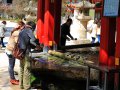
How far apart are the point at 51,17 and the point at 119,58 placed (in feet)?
15.9

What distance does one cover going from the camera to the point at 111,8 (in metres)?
6.74

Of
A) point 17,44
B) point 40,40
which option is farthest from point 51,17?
point 17,44

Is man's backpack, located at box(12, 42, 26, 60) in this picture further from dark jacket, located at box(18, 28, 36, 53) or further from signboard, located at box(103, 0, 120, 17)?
signboard, located at box(103, 0, 120, 17)

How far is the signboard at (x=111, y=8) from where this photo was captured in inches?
258

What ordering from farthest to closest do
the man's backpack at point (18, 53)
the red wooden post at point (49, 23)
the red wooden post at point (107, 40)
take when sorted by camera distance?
the red wooden post at point (49, 23)
the man's backpack at point (18, 53)
the red wooden post at point (107, 40)

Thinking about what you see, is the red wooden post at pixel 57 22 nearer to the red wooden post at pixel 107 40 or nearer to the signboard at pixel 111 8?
the red wooden post at pixel 107 40

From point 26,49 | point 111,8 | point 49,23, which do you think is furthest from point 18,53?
point 111,8

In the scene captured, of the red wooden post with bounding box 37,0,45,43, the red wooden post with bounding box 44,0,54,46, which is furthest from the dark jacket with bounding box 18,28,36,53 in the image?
the red wooden post with bounding box 37,0,45,43

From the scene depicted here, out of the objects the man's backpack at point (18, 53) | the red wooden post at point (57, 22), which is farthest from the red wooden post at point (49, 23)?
the man's backpack at point (18, 53)

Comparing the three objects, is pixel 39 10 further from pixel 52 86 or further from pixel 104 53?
pixel 104 53

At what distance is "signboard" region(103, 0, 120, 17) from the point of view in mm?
6547

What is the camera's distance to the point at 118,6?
6535 mm

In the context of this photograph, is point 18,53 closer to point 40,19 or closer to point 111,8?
point 111,8

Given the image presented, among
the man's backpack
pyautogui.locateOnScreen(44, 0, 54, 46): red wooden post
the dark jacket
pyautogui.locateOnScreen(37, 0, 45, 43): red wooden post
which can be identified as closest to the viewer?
the dark jacket
